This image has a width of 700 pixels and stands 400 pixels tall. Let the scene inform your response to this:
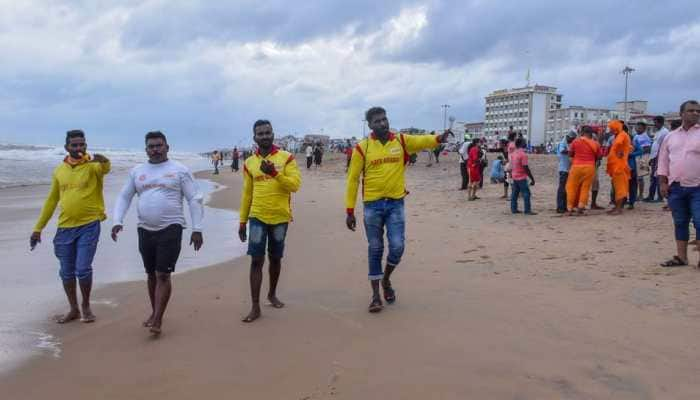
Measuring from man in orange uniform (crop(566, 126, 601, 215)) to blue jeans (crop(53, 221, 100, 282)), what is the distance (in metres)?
8.62

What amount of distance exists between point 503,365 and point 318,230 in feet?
23.6

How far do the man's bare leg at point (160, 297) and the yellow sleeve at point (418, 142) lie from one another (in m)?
2.48

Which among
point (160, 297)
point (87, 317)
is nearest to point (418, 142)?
point (160, 297)

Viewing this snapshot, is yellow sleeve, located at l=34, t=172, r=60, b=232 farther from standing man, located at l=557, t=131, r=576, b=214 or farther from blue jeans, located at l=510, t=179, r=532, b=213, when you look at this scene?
standing man, located at l=557, t=131, r=576, b=214

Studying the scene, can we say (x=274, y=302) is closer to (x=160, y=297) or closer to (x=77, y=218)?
(x=160, y=297)

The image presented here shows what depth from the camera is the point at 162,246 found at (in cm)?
468

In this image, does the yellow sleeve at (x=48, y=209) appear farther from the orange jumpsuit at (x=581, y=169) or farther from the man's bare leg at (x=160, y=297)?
the orange jumpsuit at (x=581, y=169)

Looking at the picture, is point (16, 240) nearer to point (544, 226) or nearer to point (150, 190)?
point (150, 190)

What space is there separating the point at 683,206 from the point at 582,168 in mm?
4407

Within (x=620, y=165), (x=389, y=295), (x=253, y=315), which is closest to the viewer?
(x=253, y=315)

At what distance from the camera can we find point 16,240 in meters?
9.84

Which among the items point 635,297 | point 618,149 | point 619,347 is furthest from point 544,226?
point 619,347

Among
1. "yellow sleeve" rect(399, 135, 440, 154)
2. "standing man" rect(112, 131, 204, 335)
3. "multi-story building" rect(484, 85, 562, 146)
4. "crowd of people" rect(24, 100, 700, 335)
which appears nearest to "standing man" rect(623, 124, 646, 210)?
"crowd of people" rect(24, 100, 700, 335)

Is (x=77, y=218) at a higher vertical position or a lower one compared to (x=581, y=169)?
lower
